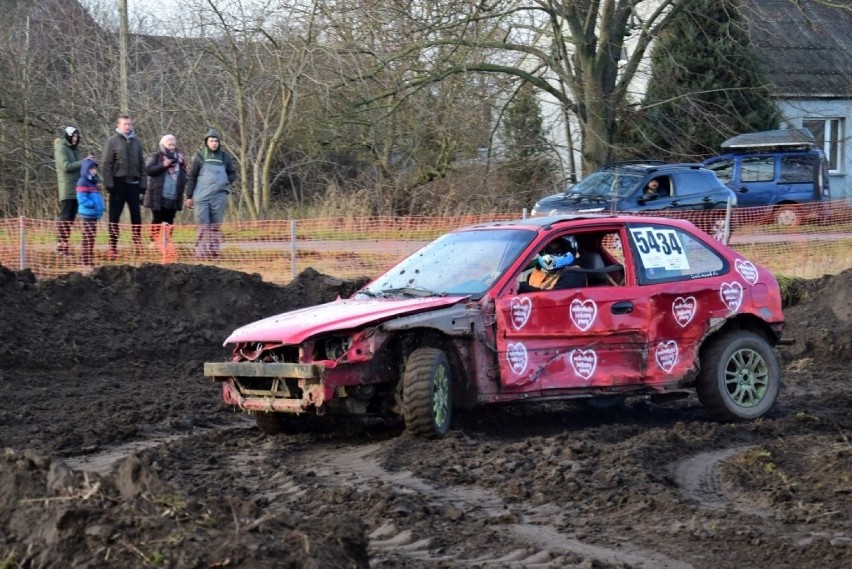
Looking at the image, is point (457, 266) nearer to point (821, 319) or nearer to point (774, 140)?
point (821, 319)

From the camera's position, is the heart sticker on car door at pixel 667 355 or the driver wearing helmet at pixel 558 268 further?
the heart sticker on car door at pixel 667 355

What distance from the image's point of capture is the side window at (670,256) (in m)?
9.79

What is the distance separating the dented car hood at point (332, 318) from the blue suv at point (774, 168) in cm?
1994

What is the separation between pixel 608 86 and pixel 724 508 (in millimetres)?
21437

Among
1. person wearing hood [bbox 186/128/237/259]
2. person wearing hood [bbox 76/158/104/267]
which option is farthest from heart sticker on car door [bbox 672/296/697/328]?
person wearing hood [bbox 76/158/104/267]

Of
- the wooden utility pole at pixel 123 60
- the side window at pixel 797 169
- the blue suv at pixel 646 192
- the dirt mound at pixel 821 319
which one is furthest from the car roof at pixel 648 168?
the wooden utility pole at pixel 123 60

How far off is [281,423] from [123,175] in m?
9.51

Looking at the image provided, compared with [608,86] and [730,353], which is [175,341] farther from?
[608,86]

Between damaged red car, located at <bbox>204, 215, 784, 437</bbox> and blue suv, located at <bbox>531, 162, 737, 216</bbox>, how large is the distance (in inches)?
479

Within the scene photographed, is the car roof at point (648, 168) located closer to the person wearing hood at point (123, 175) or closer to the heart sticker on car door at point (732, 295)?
the person wearing hood at point (123, 175)

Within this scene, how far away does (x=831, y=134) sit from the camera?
1554 inches

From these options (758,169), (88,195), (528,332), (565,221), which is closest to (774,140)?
(758,169)

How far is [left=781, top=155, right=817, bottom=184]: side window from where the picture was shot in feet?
91.6

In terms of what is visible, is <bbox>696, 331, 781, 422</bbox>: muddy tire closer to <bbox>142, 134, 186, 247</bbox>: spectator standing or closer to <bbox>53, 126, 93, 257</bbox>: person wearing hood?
<bbox>142, 134, 186, 247</bbox>: spectator standing
